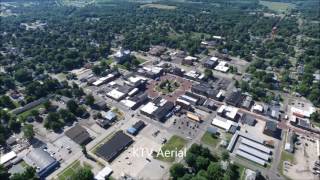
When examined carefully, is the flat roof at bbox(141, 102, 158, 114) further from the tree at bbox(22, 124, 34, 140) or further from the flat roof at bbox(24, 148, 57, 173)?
the tree at bbox(22, 124, 34, 140)

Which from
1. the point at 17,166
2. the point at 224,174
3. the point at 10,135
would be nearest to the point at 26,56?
the point at 10,135

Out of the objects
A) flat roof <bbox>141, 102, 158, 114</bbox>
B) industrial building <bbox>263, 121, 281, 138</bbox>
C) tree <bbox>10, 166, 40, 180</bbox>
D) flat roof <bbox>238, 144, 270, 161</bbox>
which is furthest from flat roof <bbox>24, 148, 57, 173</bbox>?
industrial building <bbox>263, 121, 281, 138</bbox>

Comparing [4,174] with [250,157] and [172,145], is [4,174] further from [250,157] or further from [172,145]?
[250,157]

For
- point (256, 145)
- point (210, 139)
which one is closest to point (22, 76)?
point (210, 139)

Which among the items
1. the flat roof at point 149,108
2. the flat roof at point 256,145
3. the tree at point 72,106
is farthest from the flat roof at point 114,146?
the flat roof at point 256,145

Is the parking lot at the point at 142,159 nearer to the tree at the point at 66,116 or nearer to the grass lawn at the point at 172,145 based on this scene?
the grass lawn at the point at 172,145

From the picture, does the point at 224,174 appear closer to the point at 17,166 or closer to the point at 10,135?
the point at 17,166
